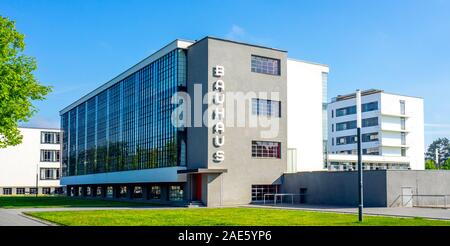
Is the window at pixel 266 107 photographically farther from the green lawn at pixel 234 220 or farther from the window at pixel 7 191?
the window at pixel 7 191

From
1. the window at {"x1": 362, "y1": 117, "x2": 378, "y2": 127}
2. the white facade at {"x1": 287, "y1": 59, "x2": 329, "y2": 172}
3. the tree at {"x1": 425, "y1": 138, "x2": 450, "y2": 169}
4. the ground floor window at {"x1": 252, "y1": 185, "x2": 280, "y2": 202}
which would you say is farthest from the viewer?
the tree at {"x1": 425, "y1": 138, "x2": 450, "y2": 169}

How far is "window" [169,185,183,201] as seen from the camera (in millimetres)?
50250

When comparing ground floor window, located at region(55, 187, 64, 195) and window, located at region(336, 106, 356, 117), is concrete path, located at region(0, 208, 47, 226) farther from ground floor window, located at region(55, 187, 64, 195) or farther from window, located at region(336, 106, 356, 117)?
ground floor window, located at region(55, 187, 64, 195)

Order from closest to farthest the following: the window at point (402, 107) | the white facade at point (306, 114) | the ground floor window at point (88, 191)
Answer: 1. the white facade at point (306, 114)
2. the ground floor window at point (88, 191)
3. the window at point (402, 107)

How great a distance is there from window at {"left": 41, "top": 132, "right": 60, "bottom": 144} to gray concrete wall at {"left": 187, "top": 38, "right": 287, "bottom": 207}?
275ft

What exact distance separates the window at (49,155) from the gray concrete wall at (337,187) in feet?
283

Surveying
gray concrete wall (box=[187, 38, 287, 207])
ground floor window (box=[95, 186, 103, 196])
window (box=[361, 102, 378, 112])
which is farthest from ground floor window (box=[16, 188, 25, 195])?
gray concrete wall (box=[187, 38, 287, 207])

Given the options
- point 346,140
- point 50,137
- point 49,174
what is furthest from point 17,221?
point 50,137

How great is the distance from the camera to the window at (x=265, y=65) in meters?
50.2

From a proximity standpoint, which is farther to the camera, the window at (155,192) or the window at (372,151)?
the window at (372,151)

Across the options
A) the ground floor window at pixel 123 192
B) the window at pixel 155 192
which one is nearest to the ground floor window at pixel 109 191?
the ground floor window at pixel 123 192

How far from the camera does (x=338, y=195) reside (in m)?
44.4
